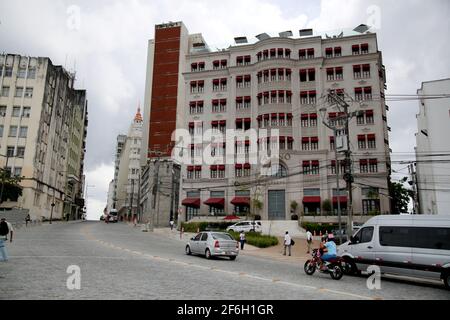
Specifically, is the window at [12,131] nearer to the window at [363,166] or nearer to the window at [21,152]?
the window at [21,152]

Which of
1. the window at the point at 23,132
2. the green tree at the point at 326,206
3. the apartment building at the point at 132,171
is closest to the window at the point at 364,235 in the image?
the green tree at the point at 326,206

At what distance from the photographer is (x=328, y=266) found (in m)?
13.5

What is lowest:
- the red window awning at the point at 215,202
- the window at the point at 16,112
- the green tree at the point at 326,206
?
the green tree at the point at 326,206

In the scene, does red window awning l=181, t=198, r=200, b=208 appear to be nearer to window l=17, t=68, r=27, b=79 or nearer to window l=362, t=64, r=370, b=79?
window l=362, t=64, r=370, b=79

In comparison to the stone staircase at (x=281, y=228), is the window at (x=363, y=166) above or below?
above

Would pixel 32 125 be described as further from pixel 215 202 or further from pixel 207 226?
pixel 207 226

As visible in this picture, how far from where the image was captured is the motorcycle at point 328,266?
519 inches

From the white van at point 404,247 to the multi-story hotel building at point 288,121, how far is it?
30491 millimetres

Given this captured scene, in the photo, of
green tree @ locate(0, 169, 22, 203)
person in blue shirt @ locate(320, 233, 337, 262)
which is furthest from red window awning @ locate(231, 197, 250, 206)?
person in blue shirt @ locate(320, 233, 337, 262)

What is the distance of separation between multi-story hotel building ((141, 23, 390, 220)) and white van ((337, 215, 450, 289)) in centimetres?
3049

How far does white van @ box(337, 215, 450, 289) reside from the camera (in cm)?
1273

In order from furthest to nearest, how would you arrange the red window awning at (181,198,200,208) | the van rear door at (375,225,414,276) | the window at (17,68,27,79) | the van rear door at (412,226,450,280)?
the window at (17,68,27,79), the red window awning at (181,198,200,208), the van rear door at (375,225,414,276), the van rear door at (412,226,450,280)

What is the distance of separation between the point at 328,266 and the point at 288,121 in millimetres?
38393

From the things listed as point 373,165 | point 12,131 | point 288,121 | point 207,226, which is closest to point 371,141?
point 373,165
